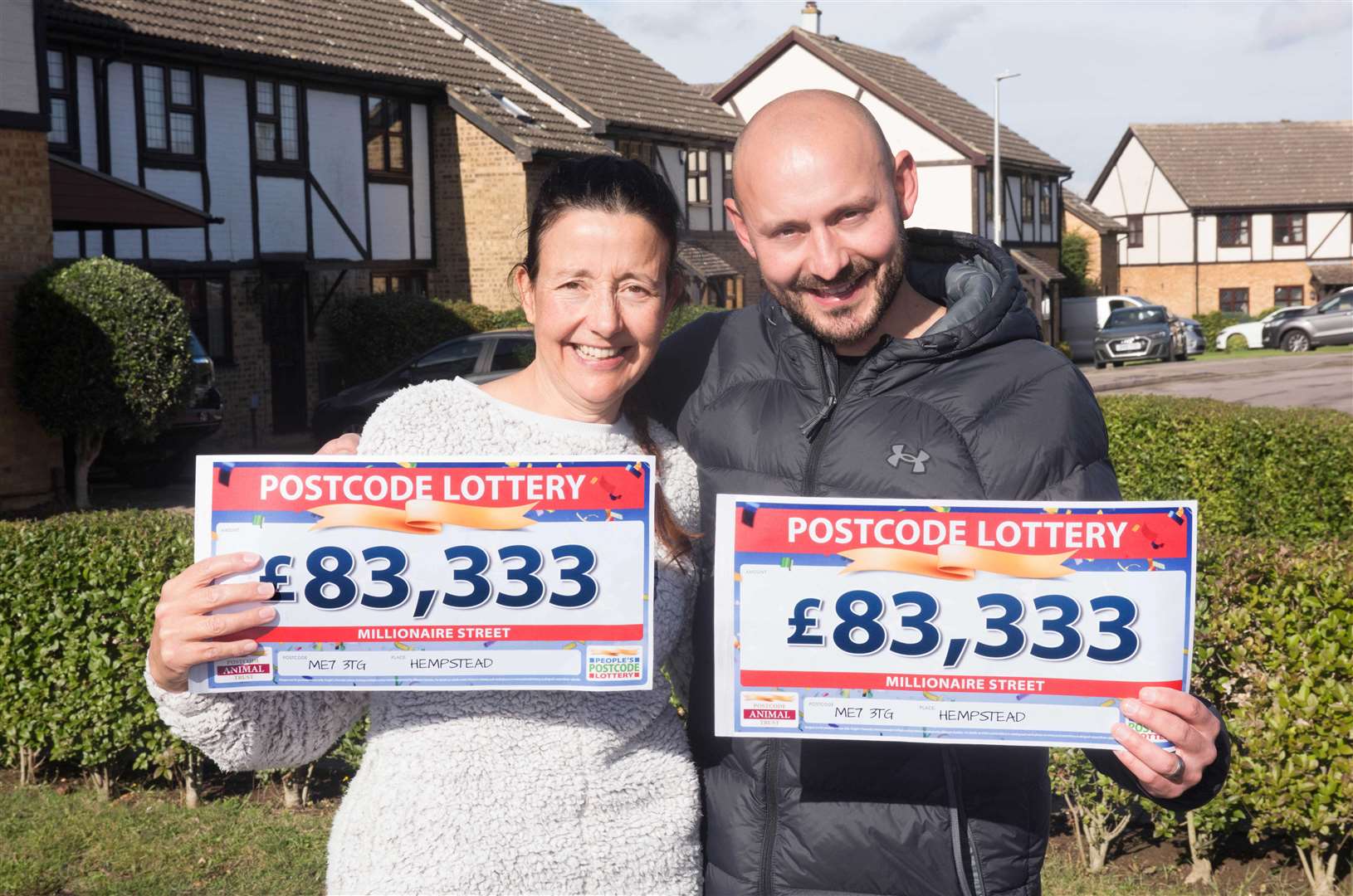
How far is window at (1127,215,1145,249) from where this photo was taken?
60.1m

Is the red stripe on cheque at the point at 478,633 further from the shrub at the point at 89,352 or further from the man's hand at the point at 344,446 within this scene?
the shrub at the point at 89,352

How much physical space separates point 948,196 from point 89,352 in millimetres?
32442

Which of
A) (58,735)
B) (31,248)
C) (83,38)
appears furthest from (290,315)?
(58,735)

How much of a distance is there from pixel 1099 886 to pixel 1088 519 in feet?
12.5

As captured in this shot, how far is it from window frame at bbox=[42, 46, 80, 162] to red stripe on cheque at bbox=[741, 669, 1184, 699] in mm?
19597

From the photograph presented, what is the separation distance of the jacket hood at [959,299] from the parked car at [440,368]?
15435 millimetres

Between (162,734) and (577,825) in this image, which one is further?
(162,734)

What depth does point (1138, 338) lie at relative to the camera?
39594 millimetres

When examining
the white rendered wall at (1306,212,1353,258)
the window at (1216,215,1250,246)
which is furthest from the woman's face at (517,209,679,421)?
the white rendered wall at (1306,212,1353,258)

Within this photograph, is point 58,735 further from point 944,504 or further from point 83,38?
point 83,38

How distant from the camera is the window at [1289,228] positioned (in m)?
58.8

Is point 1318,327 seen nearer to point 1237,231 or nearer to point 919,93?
point 919,93

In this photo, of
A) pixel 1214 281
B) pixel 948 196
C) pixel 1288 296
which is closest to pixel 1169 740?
pixel 948 196

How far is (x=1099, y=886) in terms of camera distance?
19.1ft
